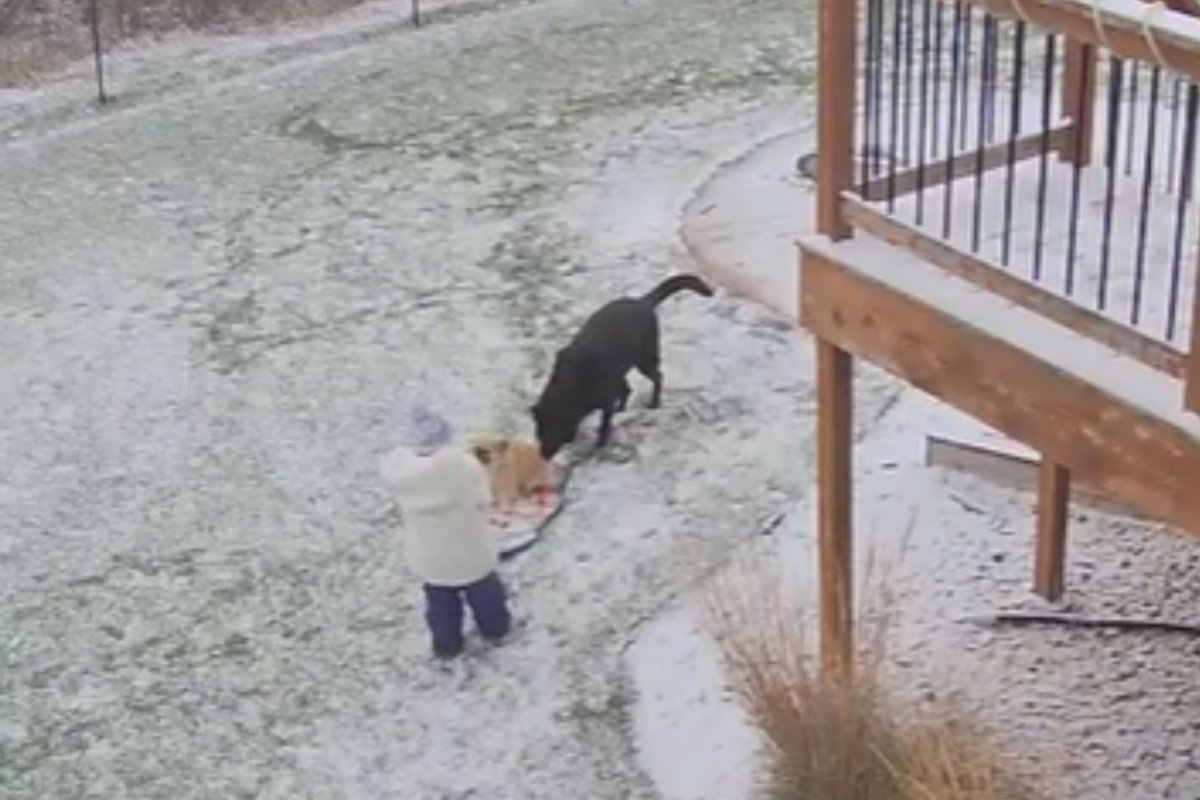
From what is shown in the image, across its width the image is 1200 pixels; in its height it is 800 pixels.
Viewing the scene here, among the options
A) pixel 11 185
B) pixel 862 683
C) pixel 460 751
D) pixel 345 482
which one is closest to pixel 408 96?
pixel 11 185

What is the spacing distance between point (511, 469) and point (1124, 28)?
309 centimetres

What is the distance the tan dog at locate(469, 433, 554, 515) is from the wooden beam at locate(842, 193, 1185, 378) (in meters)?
1.95

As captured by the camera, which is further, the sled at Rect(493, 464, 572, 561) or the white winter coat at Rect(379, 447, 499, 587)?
the sled at Rect(493, 464, 572, 561)

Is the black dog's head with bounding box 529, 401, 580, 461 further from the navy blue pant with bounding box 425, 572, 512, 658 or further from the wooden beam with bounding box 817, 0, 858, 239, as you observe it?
the wooden beam with bounding box 817, 0, 858, 239

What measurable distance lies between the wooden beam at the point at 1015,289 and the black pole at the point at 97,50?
6.58 metres

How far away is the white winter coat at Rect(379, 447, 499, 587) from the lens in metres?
5.64

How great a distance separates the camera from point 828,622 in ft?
17.3

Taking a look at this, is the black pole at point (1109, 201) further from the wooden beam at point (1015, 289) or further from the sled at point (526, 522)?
the sled at point (526, 522)

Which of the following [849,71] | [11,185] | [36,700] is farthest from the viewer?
[11,185]

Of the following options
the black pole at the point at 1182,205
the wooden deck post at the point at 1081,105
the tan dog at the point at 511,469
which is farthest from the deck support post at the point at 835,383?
the tan dog at the point at 511,469

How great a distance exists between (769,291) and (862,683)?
133 inches

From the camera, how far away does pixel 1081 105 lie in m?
5.54

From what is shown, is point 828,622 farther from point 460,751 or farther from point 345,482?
point 345,482

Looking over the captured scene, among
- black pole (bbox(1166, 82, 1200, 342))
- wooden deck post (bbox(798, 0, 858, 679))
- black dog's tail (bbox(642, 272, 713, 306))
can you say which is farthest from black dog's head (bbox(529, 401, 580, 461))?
black pole (bbox(1166, 82, 1200, 342))
